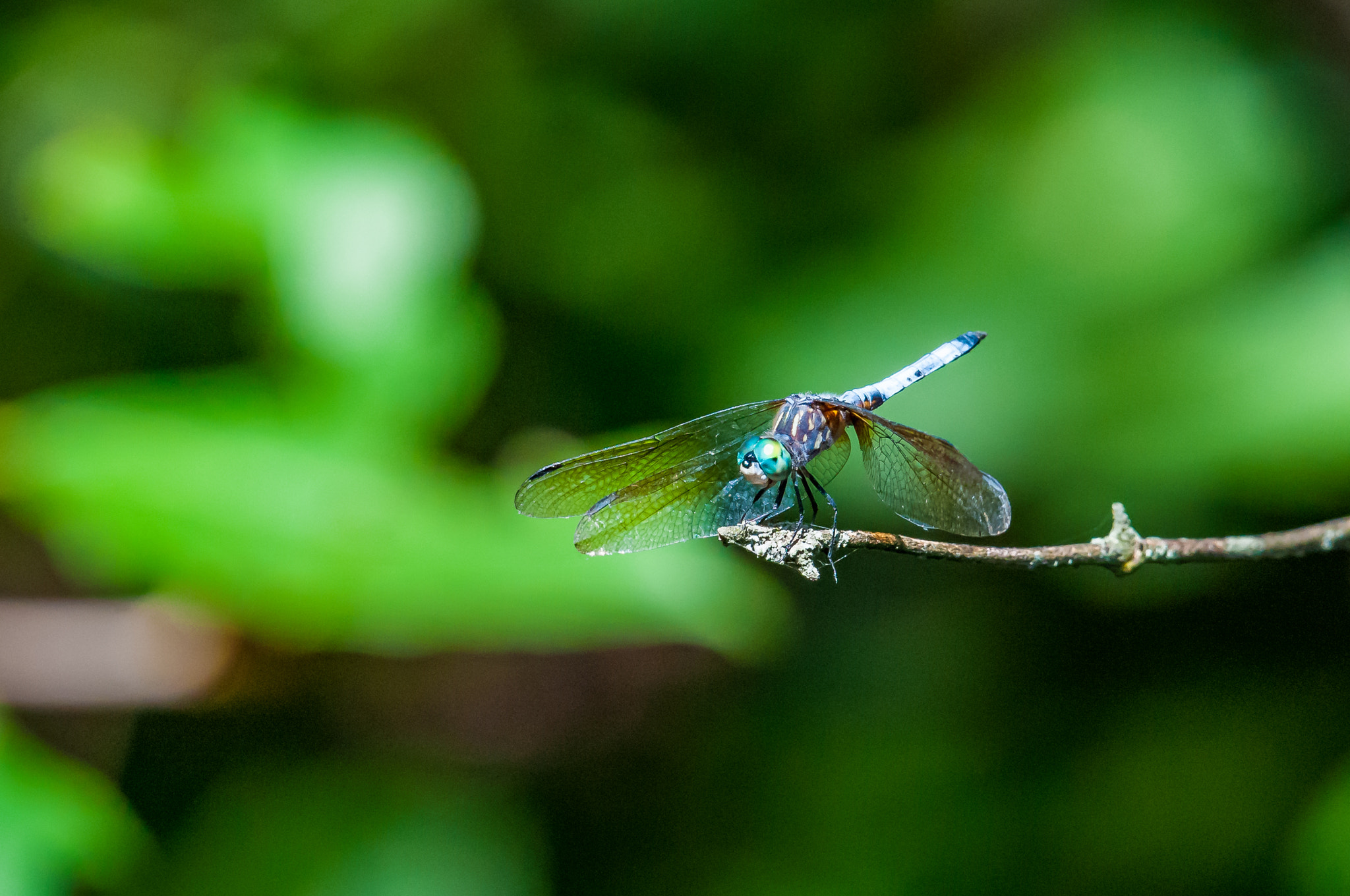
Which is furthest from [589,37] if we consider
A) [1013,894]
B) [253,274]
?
[1013,894]

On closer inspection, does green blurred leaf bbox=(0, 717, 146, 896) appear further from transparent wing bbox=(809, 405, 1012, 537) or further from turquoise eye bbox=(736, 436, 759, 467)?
transparent wing bbox=(809, 405, 1012, 537)

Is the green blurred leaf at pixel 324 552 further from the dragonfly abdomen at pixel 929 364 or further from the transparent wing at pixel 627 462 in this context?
the dragonfly abdomen at pixel 929 364

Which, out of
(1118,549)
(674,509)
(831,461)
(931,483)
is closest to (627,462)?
(674,509)

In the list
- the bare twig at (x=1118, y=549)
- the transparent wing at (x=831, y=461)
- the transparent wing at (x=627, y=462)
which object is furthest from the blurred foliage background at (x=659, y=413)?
the bare twig at (x=1118, y=549)

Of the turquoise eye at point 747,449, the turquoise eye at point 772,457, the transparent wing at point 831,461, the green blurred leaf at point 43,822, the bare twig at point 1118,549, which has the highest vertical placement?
the transparent wing at point 831,461

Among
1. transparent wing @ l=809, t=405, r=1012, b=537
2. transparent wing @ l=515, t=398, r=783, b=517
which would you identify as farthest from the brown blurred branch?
transparent wing @ l=809, t=405, r=1012, b=537

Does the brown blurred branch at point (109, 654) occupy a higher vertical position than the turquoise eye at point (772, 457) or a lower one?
higher
